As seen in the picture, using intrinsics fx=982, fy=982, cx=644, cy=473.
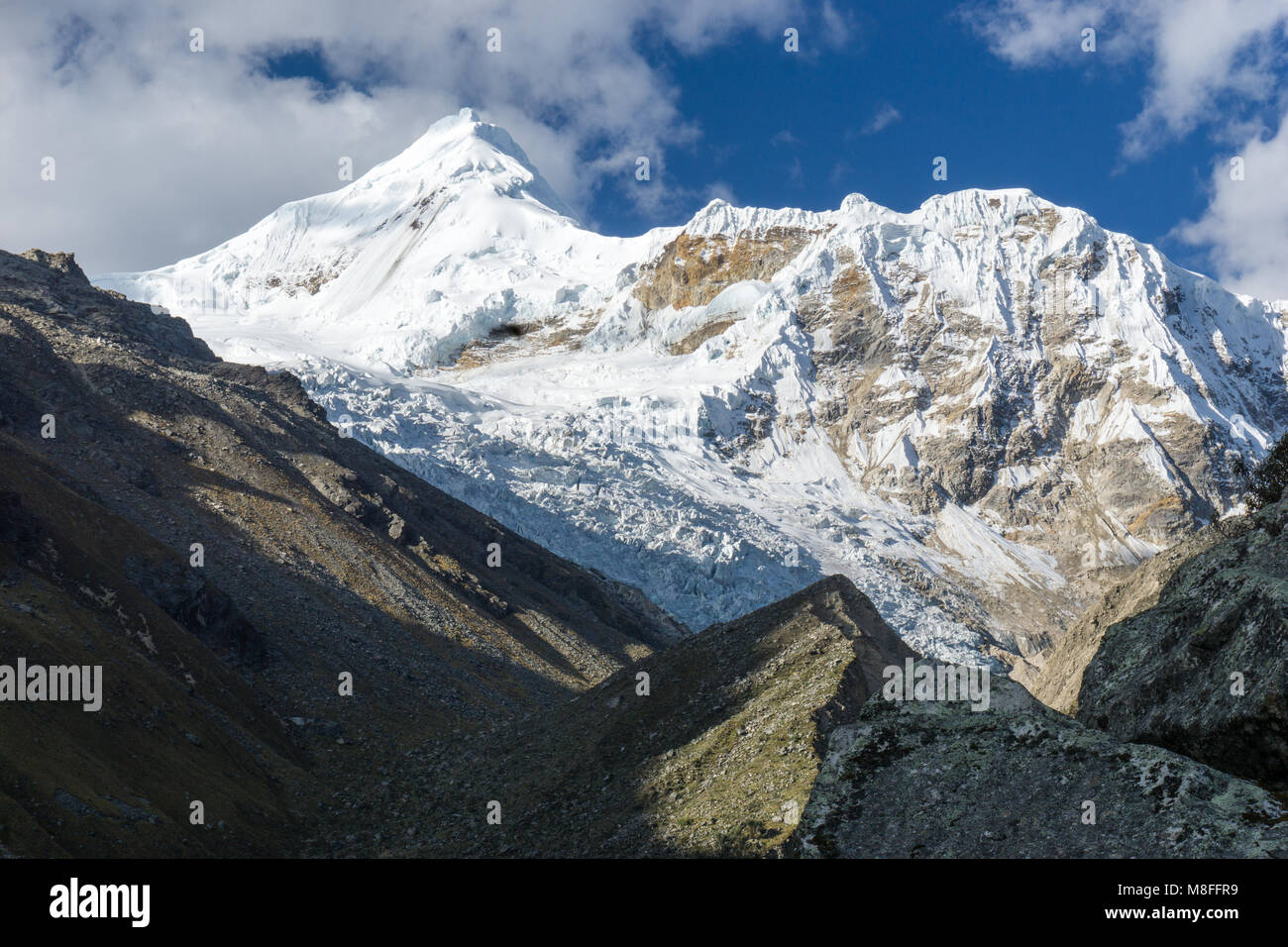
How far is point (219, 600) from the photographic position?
41.3m

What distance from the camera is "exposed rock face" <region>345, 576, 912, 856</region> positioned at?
66.8 ft

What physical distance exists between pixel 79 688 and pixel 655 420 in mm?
158663

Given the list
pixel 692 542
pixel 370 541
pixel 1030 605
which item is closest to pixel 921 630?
pixel 692 542

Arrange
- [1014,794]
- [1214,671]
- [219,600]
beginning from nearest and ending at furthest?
[1014,794] < [1214,671] < [219,600]

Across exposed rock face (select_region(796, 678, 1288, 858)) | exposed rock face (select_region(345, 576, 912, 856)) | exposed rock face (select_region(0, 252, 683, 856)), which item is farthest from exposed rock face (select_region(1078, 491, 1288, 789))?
exposed rock face (select_region(0, 252, 683, 856))

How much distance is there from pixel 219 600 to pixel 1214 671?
39.0 m

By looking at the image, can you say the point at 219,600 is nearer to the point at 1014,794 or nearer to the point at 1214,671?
the point at 1014,794

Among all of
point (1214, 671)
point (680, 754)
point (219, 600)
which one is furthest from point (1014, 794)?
point (219, 600)

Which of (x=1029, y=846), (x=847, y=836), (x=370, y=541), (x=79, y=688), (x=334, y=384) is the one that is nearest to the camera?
(x=1029, y=846)

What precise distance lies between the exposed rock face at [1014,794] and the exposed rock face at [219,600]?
50.1 ft
